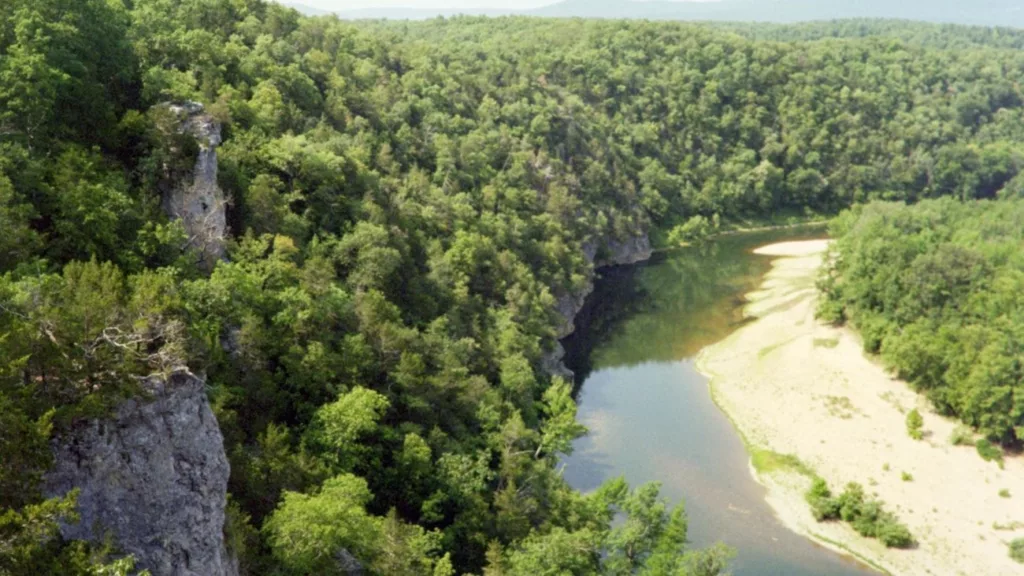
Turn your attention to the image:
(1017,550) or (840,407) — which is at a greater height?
(1017,550)

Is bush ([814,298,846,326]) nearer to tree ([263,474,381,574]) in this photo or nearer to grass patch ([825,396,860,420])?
grass patch ([825,396,860,420])

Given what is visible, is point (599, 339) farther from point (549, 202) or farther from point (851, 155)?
point (851, 155)

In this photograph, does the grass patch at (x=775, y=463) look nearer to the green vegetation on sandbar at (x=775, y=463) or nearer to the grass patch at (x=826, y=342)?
the green vegetation on sandbar at (x=775, y=463)

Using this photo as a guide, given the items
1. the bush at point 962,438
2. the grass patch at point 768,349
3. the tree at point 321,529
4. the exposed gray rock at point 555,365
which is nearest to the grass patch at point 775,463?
the bush at point 962,438

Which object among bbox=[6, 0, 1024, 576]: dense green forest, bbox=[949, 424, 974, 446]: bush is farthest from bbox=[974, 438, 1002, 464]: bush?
bbox=[6, 0, 1024, 576]: dense green forest

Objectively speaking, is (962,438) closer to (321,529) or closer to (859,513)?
(859,513)

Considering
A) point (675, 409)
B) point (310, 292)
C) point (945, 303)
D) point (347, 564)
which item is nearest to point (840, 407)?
point (675, 409)

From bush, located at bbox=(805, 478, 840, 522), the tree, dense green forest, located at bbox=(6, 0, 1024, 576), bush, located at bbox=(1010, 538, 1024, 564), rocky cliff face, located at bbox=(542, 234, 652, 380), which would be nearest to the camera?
dense green forest, located at bbox=(6, 0, 1024, 576)

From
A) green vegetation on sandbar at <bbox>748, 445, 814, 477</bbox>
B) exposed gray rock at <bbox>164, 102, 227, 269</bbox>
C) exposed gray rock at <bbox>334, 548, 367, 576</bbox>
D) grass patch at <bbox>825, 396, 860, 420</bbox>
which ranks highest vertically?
exposed gray rock at <bbox>164, 102, 227, 269</bbox>
